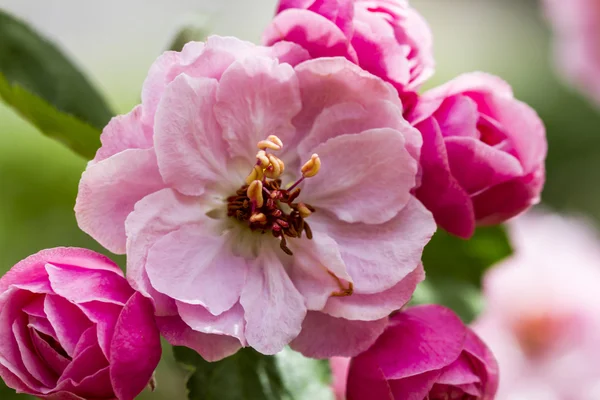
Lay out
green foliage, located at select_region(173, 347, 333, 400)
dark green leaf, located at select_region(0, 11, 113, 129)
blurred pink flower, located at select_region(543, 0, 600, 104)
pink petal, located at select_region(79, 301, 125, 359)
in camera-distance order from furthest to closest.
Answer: blurred pink flower, located at select_region(543, 0, 600, 104), dark green leaf, located at select_region(0, 11, 113, 129), green foliage, located at select_region(173, 347, 333, 400), pink petal, located at select_region(79, 301, 125, 359)

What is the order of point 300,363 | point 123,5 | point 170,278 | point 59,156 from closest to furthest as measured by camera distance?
point 170,278, point 300,363, point 59,156, point 123,5

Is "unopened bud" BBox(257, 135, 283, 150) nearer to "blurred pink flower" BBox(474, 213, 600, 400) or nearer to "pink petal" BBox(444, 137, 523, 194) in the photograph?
"pink petal" BBox(444, 137, 523, 194)

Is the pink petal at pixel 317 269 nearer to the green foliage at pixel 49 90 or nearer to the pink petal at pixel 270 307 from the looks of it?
the pink petal at pixel 270 307

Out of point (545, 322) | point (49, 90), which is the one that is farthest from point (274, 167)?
point (545, 322)

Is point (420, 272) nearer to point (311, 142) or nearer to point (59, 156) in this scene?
point (311, 142)

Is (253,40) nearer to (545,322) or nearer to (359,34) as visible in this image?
(545,322)

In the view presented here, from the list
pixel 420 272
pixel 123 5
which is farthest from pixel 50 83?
pixel 123 5

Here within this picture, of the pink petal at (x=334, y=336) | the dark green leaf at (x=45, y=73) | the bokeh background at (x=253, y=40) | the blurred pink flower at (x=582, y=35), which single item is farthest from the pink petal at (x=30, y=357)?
the blurred pink flower at (x=582, y=35)

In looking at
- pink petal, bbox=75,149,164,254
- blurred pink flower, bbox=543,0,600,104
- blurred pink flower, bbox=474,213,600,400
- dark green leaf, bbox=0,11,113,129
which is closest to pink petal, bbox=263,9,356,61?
pink petal, bbox=75,149,164,254
